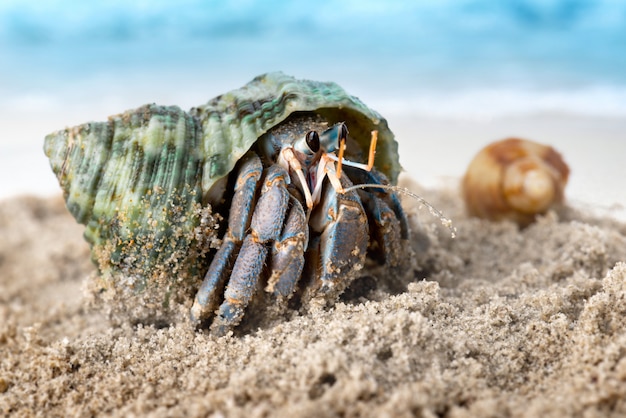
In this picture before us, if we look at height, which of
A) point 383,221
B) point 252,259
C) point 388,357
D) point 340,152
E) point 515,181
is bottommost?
point 388,357

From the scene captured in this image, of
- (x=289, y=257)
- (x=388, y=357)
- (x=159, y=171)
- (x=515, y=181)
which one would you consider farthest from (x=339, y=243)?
(x=515, y=181)

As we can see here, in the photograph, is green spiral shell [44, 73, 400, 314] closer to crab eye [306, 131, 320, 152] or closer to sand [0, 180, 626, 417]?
crab eye [306, 131, 320, 152]

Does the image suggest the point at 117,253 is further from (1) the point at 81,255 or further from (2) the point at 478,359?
(1) the point at 81,255

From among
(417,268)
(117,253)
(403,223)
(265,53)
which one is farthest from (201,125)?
(265,53)

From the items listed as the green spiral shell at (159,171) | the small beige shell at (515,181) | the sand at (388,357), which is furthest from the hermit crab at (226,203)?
the small beige shell at (515,181)

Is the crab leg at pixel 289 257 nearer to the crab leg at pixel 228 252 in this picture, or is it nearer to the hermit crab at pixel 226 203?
the hermit crab at pixel 226 203

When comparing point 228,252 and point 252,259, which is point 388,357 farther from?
point 228,252
